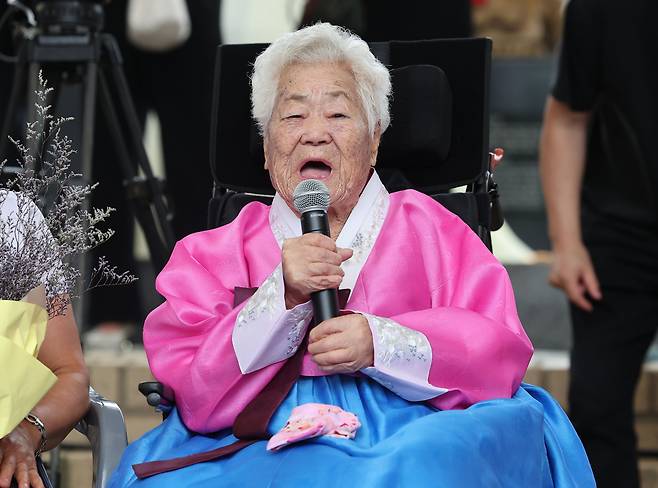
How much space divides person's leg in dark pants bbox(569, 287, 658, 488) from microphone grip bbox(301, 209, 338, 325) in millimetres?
1273

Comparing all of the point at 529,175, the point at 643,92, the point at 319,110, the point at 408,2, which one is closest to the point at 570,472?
the point at 319,110

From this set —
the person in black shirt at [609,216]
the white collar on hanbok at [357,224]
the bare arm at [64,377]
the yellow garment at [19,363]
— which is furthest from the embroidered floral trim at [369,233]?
the person in black shirt at [609,216]

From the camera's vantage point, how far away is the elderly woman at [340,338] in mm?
2207

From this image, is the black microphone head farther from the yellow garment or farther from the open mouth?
the yellow garment

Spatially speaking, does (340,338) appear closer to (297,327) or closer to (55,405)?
(297,327)

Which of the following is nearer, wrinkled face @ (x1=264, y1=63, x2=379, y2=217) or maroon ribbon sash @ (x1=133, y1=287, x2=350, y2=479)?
maroon ribbon sash @ (x1=133, y1=287, x2=350, y2=479)

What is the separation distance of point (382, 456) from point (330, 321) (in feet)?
0.76

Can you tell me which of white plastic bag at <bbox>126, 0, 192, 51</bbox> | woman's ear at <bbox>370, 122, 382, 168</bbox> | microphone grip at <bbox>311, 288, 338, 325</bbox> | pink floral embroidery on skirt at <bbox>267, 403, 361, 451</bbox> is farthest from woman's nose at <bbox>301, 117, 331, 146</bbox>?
white plastic bag at <bbox>126, 0, 192, 51</bbox>

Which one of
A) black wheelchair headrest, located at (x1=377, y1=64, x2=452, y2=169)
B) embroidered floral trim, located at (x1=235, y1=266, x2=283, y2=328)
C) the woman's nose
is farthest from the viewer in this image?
black wheelchair headrest, located at (x1=377, y1=64, x2=452, y2=169)

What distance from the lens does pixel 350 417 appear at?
2.29 metres

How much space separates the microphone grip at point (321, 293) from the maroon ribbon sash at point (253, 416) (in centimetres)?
20

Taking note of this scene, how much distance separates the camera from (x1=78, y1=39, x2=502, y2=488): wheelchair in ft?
9.07

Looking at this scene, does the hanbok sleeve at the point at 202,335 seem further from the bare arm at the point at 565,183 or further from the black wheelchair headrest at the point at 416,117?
the bare arm at the point at 565,183

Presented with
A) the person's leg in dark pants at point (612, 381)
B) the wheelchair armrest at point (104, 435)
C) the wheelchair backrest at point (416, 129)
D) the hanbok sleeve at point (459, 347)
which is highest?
the wheelchair backrest at point (416, 129)
